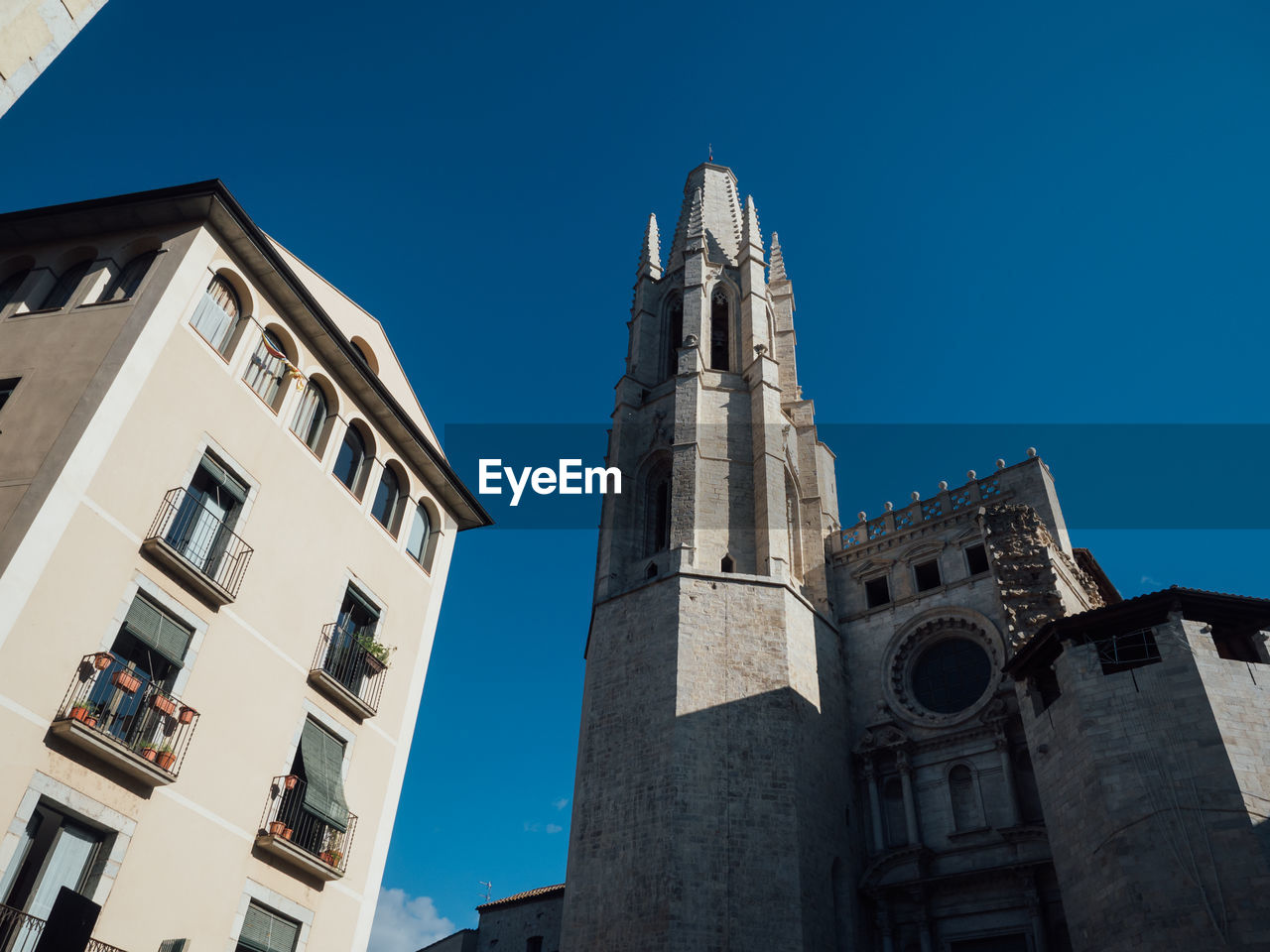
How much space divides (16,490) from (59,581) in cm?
100

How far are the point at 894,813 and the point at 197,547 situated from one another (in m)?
16.9

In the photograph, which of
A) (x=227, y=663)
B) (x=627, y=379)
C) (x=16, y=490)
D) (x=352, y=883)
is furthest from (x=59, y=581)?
(x=627, y=379)

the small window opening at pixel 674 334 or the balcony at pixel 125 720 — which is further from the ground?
the small window opening at pixel 674 334

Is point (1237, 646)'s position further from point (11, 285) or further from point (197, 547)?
point (11, 285)

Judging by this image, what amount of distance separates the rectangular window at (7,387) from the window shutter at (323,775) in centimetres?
498

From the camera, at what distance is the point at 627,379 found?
3008 centimetres

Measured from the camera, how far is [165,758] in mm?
9375

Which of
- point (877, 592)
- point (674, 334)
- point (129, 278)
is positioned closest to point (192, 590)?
point (129, 278)

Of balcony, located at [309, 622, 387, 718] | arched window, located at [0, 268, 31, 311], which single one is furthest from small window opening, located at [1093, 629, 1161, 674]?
arched window, located at [0, 268, 31, 311]

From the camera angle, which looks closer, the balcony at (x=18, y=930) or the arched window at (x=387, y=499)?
the balcony at (x=18, y=930)

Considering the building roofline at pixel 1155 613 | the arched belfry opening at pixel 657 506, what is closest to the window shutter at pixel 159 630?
the building roofline at pixel 1155 613

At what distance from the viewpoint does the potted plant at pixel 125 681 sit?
9.07 m

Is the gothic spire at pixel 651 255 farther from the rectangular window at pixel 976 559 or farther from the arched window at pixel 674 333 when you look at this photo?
the rectangular window at pixel 976 559

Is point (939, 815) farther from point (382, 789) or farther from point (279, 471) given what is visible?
point (279, 471)
